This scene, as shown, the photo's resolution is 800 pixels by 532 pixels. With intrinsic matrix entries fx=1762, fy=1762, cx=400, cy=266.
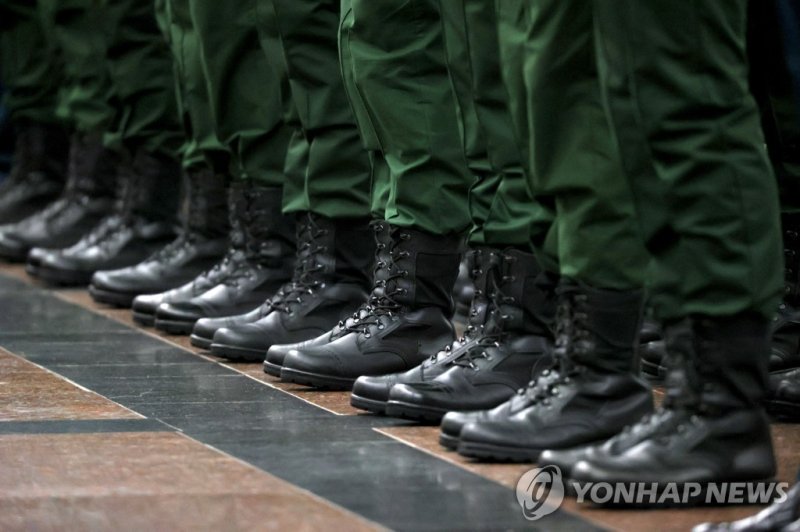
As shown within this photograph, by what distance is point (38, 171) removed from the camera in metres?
5.28

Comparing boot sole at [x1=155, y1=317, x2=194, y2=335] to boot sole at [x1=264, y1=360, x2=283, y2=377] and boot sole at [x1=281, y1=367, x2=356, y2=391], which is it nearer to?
boot sole at [x1=264, y1=360, x2=283, y2=377]

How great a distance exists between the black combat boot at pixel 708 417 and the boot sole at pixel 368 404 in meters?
0.63

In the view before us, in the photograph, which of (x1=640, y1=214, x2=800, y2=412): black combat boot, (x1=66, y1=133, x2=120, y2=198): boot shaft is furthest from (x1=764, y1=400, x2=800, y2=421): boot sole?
(x1=66, y1=133, x2=120, y2=198): boot shaft

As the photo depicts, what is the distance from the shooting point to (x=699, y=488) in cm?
202

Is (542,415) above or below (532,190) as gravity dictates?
below

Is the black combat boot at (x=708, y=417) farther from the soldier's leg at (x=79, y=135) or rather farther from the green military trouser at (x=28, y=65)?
the green military trouser at (x=28, y=65)

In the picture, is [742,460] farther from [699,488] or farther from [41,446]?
[41,446]

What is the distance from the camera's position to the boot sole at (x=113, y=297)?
4.01 metres

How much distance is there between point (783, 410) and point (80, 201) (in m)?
2.67

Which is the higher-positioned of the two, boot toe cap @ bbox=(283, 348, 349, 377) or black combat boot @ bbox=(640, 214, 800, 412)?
boot toe cap @ bbox=(283, 348, 349, 377)

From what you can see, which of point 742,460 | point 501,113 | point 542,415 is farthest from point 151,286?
point 742,460

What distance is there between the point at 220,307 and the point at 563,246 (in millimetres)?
1393

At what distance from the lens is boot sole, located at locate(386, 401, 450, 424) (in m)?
2.51

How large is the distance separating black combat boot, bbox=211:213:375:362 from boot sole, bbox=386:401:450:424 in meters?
0.66
